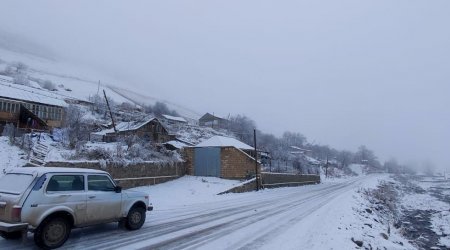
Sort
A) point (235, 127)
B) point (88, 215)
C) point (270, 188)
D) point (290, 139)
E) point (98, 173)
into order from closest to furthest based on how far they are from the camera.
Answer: point (88, 215), point (98, 173), point (270, 188), point (235, 127), point (290, 139)

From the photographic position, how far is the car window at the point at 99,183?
11.0 meters

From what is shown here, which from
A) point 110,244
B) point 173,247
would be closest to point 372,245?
point 173,247

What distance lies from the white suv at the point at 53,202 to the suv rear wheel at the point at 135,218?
32 centimetres

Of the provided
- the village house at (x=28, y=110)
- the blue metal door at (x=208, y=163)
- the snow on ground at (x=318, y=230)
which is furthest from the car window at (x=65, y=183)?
the village house at (x=28, y=110)

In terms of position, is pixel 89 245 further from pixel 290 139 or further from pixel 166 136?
pixel 290 139

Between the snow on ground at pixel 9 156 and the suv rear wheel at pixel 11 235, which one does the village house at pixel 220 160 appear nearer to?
the snow on ground at pixel 9 156

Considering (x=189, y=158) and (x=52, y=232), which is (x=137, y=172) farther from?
(x=52, y=232)

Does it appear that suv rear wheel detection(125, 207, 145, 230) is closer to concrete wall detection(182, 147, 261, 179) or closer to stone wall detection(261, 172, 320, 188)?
concrete wall detection(182, 147, 261, 179)

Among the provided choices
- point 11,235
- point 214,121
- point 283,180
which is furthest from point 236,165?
point 214,121

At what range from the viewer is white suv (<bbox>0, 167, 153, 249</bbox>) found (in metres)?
9.03

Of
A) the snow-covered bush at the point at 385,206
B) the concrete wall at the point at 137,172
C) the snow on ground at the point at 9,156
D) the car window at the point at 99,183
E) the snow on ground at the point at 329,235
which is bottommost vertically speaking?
the snow-covered bush at the point at 385,206

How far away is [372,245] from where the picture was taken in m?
12.8

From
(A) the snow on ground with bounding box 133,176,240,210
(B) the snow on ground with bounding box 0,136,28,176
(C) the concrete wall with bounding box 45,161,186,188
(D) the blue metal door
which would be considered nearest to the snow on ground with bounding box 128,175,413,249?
(A) the snow on ground with bounding box 133,176,240,210

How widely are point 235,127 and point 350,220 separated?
102867 millimetres
